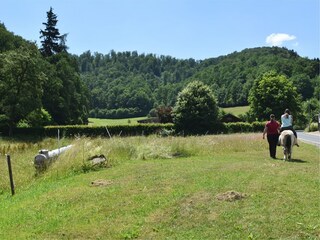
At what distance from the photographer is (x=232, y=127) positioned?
2100 inches

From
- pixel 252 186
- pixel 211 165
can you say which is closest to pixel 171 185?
pixel 252 186

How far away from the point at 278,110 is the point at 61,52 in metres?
→ 39.6

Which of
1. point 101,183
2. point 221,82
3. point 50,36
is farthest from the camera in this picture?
point 221,82

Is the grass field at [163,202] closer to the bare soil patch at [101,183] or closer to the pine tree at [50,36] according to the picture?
the bare soil patch at [101,183]

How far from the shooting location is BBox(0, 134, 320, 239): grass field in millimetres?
7516

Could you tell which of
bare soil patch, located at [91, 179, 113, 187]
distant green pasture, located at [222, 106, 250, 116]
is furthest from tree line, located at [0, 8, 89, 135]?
distant green pasture, located at [222, 106, 250, 116]

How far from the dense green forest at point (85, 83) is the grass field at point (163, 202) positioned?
120 feet

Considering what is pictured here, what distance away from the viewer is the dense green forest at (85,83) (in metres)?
49.8

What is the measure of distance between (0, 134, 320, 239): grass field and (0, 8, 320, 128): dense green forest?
120 ft

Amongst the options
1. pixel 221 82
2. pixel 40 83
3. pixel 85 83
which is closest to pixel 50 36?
pixel 40 83

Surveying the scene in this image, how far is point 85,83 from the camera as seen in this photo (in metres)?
106

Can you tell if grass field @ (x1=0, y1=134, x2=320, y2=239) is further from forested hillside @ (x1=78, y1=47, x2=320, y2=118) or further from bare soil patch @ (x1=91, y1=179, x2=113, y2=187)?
forested hillside @ (x1=78, y1=47, x2=320, y2=118)

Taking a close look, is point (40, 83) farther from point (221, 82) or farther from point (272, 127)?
point (221, 82)

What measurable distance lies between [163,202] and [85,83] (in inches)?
3903
